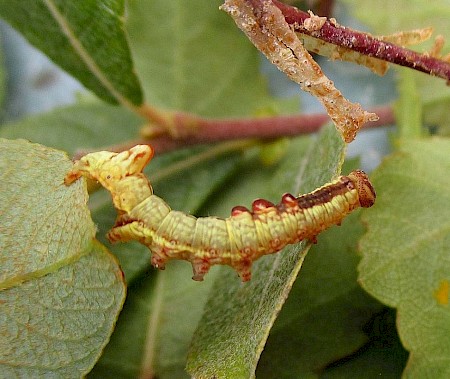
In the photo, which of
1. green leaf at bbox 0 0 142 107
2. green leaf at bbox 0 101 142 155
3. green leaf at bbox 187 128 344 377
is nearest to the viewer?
green leaf at bbox 187 128 344 377

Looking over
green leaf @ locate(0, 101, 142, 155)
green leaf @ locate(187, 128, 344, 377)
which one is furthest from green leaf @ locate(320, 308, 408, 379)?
green leaf @ locate(0, 101, 142, 155)

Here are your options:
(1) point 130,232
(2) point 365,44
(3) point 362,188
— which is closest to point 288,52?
(2) point 365,44

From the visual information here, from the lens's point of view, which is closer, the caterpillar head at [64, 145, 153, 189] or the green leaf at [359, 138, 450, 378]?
the caterpillar head at [64, 145, 153, 189]

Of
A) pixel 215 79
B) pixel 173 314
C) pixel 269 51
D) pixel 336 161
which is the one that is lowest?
pixel 173 314

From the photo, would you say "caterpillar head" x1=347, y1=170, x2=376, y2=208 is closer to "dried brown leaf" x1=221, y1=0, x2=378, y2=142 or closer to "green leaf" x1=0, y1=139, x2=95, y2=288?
"dried brown leaf" x1=221, y1=0, x2=378, y2=142

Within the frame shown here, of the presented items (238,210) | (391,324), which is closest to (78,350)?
(238,210)

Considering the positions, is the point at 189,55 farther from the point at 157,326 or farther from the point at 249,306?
the point at 249,306

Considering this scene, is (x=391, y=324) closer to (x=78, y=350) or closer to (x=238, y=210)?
(x=238, y=210)

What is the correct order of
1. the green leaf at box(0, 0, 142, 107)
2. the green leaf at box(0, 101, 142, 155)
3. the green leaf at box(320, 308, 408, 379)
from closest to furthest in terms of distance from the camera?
the green leaf at box(0, 0, 142, 107) → the green leaf at box(320, 308, 408, 379) → the green leaf at box(0, 101, 142, 155)
